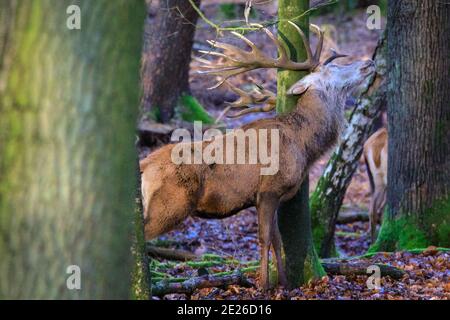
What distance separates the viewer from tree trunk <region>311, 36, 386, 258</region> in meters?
11.1

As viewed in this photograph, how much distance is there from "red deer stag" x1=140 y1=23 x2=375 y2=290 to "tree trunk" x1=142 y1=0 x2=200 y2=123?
22.8ft

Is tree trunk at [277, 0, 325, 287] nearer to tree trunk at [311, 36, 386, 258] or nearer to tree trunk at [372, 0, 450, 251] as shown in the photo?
tree trunk at [372, 0, 450, 251]

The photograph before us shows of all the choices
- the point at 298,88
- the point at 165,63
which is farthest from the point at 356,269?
the point at 165,63

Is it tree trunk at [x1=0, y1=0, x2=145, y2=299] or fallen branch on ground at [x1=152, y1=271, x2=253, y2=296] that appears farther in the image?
fallen branch on ground at [x1=152, y1=271, x2=253, y2=296]

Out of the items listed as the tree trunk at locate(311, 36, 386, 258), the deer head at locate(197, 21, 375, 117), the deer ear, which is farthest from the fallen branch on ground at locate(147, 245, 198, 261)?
the deer ear

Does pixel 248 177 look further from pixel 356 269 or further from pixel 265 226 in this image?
pixel 356 269

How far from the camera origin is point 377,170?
1337cm

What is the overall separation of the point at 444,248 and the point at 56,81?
650cm

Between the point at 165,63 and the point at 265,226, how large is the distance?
26.9 feet

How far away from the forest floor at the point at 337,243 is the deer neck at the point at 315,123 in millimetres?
258

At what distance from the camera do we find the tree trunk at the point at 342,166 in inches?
437

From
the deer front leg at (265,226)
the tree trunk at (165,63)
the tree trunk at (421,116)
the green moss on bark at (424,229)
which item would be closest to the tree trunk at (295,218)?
the deer front leg at (265,226)

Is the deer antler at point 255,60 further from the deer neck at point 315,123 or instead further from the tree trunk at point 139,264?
the tree trunk at point 139,264
